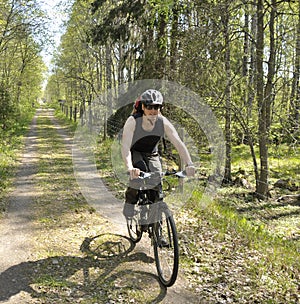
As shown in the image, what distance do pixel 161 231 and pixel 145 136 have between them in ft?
4.25

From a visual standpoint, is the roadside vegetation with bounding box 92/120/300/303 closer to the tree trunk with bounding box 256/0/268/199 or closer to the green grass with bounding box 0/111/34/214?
the tree trunk with bounding box 256/0/268/199

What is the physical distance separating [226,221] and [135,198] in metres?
2.53

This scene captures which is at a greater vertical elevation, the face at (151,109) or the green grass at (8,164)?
the face at (151,109)

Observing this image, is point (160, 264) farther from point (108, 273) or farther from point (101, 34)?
point (101, 34)

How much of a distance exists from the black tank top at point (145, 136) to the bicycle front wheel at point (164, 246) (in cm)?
93

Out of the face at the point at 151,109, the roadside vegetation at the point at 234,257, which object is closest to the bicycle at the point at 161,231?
the roadside vegetation at the point at 234,257

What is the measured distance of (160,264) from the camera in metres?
4.37

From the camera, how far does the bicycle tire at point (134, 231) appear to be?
516cm

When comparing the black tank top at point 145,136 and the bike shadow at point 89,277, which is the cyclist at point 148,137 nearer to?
the black tank top at point 145,136

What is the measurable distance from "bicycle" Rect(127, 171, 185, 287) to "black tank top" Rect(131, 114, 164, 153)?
452 millimetres

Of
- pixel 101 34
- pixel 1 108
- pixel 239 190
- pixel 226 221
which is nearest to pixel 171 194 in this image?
pixel 226 221

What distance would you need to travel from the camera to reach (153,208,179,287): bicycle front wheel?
13.6ft

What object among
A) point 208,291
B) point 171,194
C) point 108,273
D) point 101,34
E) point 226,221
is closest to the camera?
point 208,291

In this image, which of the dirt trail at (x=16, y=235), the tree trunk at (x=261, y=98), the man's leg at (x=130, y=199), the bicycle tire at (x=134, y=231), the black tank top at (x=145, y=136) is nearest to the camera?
the dirt trail at (x=16, y=235)
